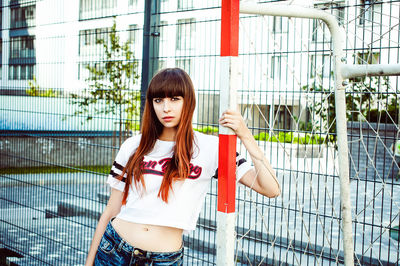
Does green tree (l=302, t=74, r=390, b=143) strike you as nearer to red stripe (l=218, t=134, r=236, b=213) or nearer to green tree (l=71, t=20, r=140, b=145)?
red stripe (l=218, t=134, r=236, b=213)

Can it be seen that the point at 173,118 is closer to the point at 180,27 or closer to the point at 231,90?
the point at 231,90

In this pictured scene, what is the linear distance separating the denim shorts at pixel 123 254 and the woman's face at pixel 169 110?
57 centimetres

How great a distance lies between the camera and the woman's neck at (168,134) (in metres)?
2.27

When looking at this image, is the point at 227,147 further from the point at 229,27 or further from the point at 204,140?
the point at 204,140

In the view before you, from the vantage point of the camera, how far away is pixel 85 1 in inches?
207

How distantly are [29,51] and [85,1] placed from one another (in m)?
0.93

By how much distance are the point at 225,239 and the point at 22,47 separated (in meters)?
4.84

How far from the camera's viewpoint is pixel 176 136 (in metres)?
2.19

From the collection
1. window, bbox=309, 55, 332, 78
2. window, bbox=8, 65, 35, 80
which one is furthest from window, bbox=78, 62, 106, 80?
window, bbox=309, 55, 332, 78

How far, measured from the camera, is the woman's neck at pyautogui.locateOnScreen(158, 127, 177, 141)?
2.27 meters

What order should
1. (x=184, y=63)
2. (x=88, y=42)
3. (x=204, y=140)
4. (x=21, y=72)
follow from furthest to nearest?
(x=21, y=72) → (x=88, y=42) → (x=184, y=63) → (x=204, y=140)

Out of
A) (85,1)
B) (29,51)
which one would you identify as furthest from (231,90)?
(29,51)

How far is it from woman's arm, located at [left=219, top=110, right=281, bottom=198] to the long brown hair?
0.97 feet

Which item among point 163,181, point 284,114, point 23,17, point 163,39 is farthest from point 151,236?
point 23,17
